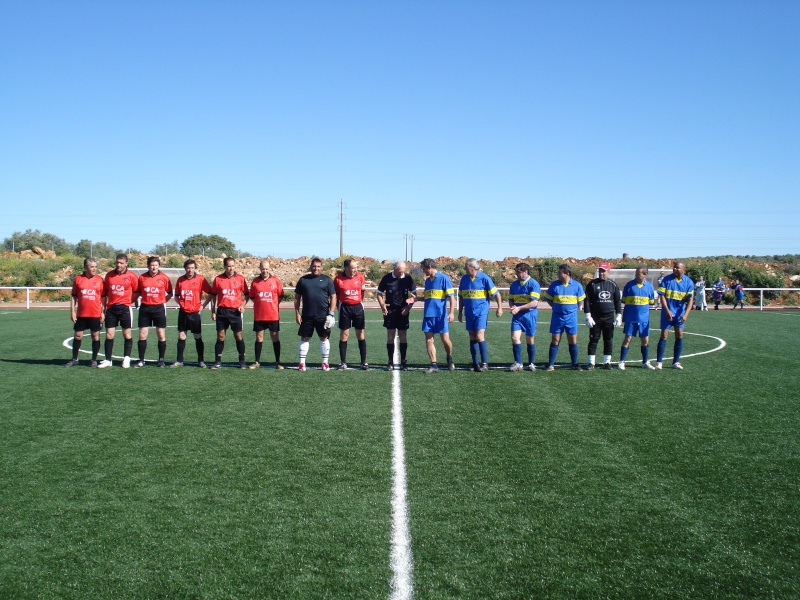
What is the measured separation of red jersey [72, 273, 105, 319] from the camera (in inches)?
465

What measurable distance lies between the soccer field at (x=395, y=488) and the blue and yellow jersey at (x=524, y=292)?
173 cm

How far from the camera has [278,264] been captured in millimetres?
65062

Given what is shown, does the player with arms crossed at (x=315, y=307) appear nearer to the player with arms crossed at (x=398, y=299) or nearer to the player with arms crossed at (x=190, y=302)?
the player with arms crossed at (x=398, y=299)

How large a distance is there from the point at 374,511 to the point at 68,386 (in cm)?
693

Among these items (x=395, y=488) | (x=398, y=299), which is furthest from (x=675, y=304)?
(x=395, y=488)

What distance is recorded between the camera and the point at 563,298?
11.7 metres

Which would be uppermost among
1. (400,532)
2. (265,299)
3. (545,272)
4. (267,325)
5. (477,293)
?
(545,272)

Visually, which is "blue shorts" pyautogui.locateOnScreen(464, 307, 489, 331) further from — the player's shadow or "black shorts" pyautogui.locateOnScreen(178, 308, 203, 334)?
the player's shadow

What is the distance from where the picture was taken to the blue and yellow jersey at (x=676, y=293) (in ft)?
39.5

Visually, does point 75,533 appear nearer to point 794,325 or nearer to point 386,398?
point 386,398

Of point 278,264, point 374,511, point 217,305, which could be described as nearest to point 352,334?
point 217,305

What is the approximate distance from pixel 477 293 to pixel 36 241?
78182mm

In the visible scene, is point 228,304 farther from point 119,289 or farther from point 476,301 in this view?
point 476,301

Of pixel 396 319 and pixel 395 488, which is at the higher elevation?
pixel 396 319
